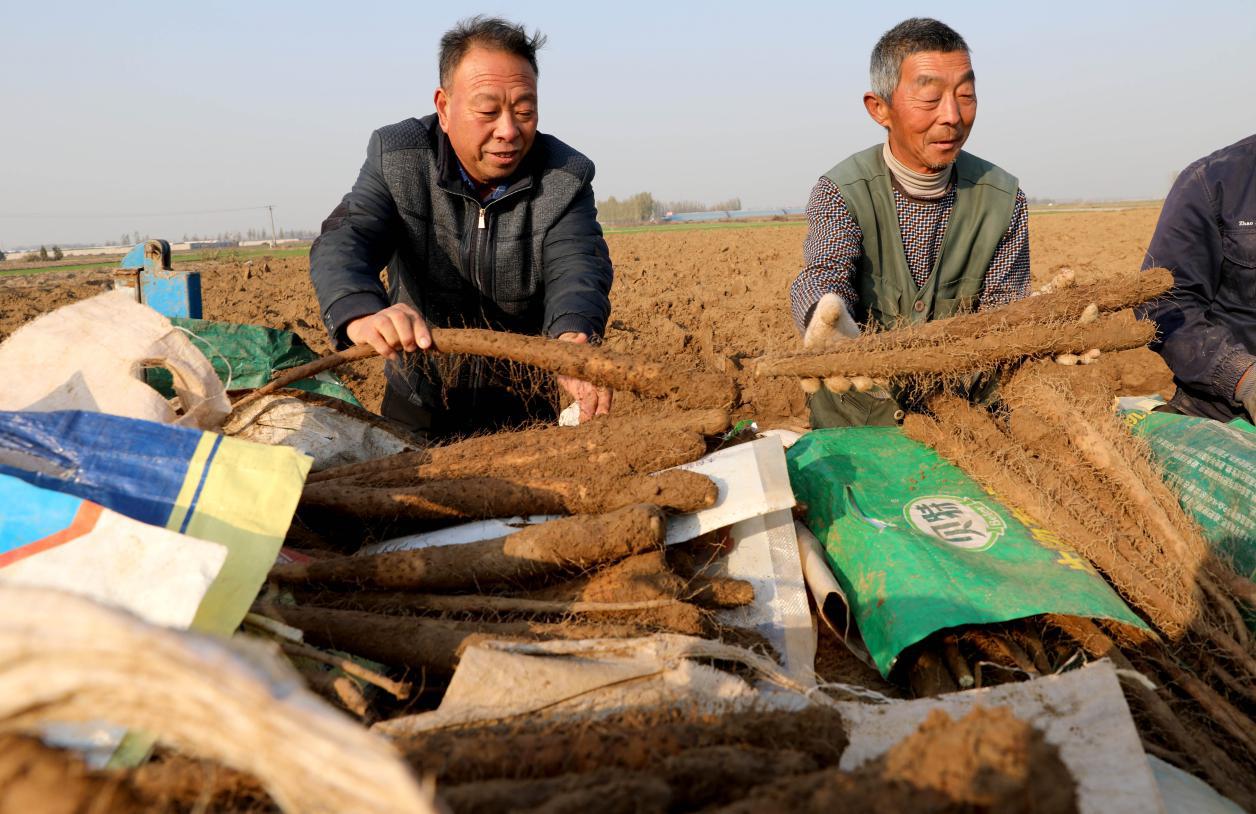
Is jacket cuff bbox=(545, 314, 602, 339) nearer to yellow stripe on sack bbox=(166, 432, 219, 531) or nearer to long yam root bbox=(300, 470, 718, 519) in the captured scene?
long yam root bbox=(300, 470, 718, 519)

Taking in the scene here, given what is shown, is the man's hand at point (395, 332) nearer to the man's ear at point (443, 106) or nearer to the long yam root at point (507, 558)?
the long yam root at point (507, 558)

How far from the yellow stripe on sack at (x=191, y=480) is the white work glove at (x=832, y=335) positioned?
151cm

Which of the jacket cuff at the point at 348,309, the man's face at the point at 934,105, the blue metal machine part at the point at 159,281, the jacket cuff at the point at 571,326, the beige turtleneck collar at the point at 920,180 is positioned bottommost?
the jacket cuff at the point at 571,326

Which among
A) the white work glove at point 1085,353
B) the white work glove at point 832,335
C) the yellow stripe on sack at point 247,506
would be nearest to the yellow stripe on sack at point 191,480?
the yellow stripe on sack at point 247,506

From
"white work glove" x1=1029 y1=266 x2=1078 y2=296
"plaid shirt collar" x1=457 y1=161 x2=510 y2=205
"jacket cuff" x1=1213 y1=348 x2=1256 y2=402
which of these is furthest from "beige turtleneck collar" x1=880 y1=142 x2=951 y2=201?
→ "plaid shirt collar" x1=457 y1=161 x2=510 y2=205

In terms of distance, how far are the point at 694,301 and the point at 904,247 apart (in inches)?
364

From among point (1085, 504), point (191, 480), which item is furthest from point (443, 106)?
point (1085, 504)

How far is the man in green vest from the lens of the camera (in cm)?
310

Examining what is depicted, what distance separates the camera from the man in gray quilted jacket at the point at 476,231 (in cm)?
292

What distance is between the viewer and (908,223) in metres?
3.32

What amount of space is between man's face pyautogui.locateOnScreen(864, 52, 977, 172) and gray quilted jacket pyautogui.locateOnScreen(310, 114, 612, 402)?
1267 millimetres

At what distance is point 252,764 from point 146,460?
3.40ft

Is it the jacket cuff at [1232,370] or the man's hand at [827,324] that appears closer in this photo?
the man's hand at [827,324]

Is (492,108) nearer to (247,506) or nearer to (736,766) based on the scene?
(247,506)
